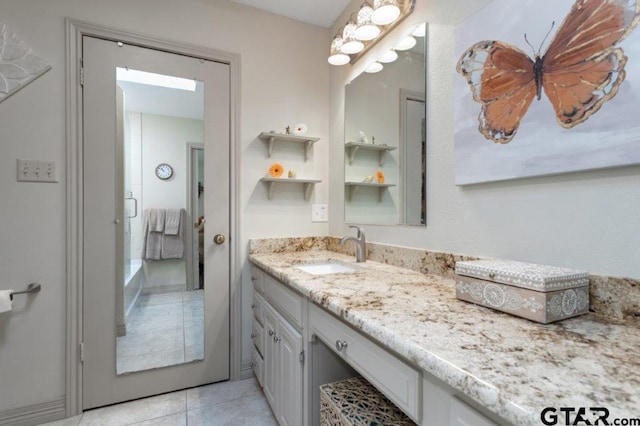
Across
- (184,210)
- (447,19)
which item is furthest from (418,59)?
(184,210)

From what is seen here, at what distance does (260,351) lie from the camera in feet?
5.68

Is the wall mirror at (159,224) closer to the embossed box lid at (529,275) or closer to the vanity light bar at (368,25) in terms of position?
the vanity light bar at (368,25)

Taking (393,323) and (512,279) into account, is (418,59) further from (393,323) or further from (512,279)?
(393,323)

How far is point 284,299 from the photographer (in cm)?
134

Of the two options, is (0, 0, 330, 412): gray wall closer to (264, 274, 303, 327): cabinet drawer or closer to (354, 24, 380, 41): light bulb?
(354, 24, 380, 41): light bulb

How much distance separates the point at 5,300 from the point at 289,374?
1403 millimetres

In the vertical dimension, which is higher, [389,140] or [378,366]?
[389,140]

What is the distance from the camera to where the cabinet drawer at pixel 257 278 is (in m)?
1.71

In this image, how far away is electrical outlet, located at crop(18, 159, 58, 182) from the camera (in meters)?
1.50

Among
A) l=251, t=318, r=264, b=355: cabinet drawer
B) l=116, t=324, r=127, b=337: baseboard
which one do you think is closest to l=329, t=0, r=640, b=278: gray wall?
l=251, t=318, r=264, b=355: cabinet drawer

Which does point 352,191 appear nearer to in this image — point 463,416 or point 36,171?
point 463,416

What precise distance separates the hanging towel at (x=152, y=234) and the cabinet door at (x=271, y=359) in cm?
80

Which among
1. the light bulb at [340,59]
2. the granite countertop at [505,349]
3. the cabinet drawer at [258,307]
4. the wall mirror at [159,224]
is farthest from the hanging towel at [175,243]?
the light bulb at [340,59]

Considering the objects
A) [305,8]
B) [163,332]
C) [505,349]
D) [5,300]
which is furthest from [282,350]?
[305,8]
